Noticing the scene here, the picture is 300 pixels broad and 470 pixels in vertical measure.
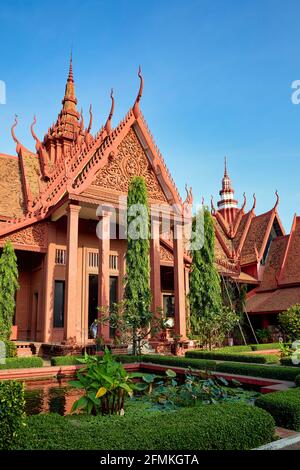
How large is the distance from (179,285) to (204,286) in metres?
1.62

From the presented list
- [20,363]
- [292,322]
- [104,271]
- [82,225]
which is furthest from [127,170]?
[292,322]

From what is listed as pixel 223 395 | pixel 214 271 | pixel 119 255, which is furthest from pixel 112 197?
pixel 223 395

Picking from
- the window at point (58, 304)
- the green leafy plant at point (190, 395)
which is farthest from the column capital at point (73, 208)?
the green leafy plant at point (190, 395)

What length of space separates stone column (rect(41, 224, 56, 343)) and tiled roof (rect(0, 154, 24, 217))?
5.89ft

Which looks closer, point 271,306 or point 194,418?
point 194,418

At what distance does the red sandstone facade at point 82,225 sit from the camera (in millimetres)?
14570

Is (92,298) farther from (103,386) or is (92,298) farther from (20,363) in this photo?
(103,386)

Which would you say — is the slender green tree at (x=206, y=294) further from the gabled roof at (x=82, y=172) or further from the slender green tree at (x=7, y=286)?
the slender green tree at (x=7, y=286)

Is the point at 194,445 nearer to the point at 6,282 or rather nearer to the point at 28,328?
the point at 6,282

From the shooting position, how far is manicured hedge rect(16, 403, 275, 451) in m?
3.37

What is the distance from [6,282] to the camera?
1325cm

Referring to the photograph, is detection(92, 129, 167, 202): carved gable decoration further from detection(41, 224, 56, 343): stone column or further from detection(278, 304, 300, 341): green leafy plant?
detection(278, 304, 300, 341): green leafy plant

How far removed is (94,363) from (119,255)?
12735mm

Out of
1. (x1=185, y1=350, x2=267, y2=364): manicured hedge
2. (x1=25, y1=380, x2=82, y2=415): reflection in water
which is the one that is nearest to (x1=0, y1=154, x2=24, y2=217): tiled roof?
(x1=25, y1=380, x2=82, y2=415): reflection in water
